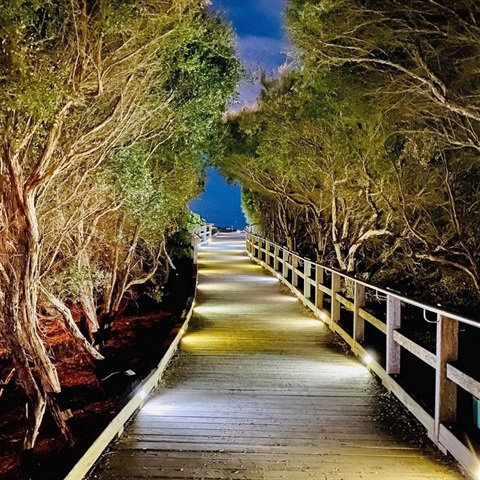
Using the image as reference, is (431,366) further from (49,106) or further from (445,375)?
(49,106)

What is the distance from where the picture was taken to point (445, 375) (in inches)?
165

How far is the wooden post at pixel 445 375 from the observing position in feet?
13.6

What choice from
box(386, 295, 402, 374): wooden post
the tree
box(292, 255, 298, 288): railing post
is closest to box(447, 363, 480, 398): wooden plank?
box(386, 295, 402, 374): wooden post

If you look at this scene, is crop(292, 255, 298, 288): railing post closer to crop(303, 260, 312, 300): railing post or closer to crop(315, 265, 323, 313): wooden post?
crop(303, 260, 312, 300): railing post

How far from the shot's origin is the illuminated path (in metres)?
3.85

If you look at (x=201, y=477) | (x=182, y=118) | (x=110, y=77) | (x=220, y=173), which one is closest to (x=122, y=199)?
(x=182, y=118)

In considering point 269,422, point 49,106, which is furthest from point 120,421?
point 49,106

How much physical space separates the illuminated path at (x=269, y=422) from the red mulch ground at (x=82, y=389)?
0.33 meters

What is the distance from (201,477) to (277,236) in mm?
24339

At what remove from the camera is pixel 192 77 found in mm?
8922

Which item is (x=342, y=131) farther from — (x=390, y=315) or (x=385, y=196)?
(x=390, y=315)

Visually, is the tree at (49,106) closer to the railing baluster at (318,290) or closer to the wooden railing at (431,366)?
the wooden railing at (431,366)

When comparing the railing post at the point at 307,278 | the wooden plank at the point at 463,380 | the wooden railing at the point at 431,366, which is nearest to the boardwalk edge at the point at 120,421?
the wooden railing at the point at 431,366

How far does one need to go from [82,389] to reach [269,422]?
335 cm
